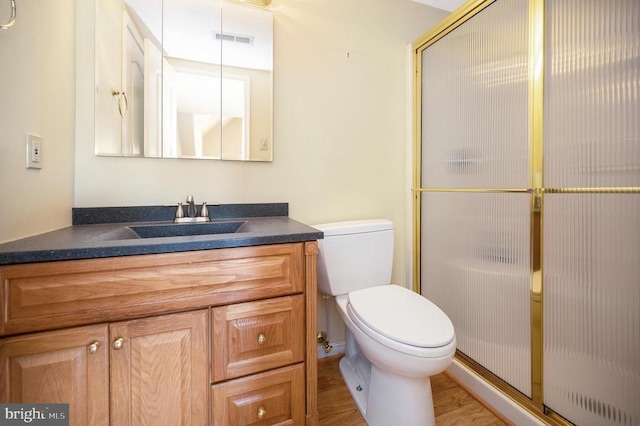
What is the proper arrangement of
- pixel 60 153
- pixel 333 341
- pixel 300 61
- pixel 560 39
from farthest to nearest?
1. pixel 333 341
2. pixel 300 61
3. pixel 60 153
4. pixel 560 39

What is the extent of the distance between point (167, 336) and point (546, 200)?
148 cm

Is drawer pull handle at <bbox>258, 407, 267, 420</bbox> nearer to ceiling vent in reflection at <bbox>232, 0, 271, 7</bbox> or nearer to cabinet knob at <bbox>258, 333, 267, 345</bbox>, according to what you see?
cabinet knob at <bbox>258, 333, 267, 345</bbox>

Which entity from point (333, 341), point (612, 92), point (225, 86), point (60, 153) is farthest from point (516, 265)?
point (60, 153)

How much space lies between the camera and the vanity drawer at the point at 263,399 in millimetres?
938

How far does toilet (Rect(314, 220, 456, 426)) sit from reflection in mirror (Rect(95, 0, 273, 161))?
72 cm

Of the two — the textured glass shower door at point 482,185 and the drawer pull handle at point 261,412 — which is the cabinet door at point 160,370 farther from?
the textured glass shower door at point 482,185

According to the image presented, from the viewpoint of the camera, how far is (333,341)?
67.9 inches

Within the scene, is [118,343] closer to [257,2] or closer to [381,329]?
[381,329]

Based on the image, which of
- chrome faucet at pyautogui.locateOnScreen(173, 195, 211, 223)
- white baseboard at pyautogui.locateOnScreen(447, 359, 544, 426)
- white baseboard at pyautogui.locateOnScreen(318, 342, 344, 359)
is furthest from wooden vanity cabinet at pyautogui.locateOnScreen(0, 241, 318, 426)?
white baseboard at pyautogui.locateOnScreen(447, 359, 544, 426)

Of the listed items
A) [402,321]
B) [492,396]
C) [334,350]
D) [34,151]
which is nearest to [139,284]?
[34,151]

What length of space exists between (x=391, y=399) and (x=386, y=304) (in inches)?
14.8

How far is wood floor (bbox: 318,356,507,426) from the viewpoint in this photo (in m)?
1.25

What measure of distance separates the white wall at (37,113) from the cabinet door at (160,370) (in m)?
0.51

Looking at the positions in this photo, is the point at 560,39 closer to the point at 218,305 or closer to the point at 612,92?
the point at 612,92
